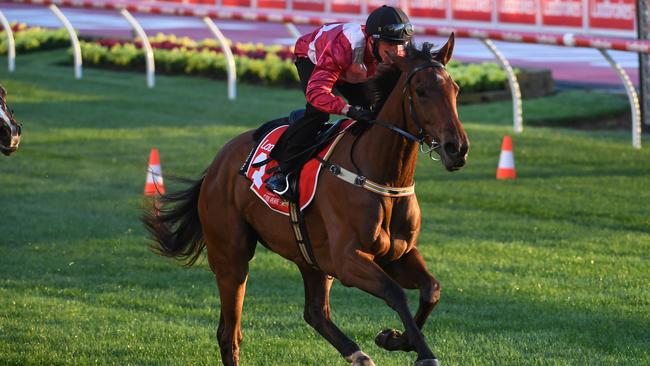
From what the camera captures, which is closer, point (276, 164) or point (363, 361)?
point (363, 361)

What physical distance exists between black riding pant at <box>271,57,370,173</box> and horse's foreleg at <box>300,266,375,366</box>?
0.70m

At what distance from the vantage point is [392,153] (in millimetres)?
6398

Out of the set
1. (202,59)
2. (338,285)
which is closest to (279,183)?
(338,285)

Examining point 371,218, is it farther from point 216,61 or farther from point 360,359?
point 216,61

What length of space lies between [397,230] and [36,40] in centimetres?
2479

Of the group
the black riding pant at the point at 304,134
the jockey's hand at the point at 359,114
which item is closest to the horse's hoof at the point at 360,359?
the black riding pant at the point at 304,134

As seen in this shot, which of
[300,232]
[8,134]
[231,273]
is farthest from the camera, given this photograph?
[231,273]

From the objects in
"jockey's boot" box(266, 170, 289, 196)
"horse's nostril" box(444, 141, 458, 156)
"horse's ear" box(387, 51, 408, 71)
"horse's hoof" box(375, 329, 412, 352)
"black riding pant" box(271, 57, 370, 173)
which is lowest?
"horse's hoof" box(375, 329, 412, 352)

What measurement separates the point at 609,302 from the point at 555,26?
8.77 metres

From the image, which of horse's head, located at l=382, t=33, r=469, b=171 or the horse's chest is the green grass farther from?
horse's head, located at l=382, t=33, r=469, b=171

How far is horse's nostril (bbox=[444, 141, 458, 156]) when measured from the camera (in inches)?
227

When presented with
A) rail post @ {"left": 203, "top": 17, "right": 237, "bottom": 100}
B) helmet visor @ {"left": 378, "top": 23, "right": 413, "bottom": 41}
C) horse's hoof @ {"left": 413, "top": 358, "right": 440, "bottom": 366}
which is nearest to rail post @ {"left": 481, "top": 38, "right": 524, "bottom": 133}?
rail post @ {"left": 203, "top": 17, "right": 237, "bottom": 100}

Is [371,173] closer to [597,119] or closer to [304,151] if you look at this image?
[304,151]

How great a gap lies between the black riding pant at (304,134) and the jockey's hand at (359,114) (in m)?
0.40
